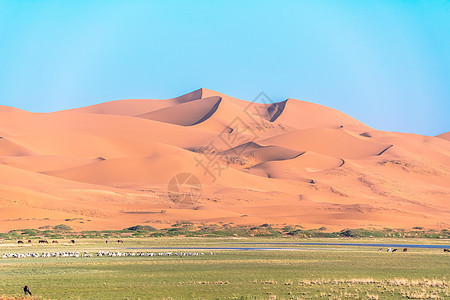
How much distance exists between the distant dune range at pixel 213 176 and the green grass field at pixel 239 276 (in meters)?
42.7

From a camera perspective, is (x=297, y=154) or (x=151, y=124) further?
(x=151, y=124)

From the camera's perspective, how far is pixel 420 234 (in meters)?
84.0

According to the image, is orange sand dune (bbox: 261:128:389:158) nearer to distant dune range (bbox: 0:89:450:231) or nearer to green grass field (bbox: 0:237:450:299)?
distant dune range (bbox: 0:89:450:231)

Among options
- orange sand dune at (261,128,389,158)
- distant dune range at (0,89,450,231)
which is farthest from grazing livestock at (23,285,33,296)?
orange sand dune at (261,128,389,158)

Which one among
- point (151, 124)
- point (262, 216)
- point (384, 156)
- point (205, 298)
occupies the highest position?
point (151, 124)

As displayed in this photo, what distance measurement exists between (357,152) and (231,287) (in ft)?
491

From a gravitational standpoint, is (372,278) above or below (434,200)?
below

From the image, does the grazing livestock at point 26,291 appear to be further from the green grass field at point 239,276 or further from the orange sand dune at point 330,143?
the orange sand dune at point 330,143

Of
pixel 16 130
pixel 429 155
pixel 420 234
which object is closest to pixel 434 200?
pixel 429 155

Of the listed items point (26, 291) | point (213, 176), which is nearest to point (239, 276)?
point (26, 291)

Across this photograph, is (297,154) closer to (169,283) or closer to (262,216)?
(262,216)

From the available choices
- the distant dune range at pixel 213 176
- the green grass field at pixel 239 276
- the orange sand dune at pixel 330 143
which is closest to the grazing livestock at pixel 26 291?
the green grass field at pixel 239 276

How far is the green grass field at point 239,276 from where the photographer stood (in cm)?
2662

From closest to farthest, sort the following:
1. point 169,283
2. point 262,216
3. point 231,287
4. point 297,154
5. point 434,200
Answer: point 231,287
point 169,283
point 262,216
point 434,200
point 297,154
